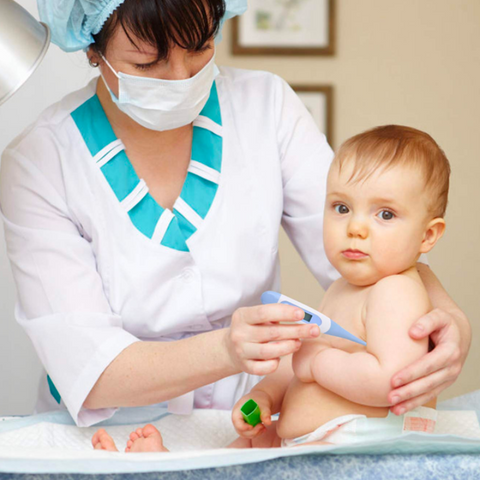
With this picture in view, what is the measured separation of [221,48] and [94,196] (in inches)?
75.7

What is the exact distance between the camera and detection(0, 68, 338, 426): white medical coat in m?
1.25

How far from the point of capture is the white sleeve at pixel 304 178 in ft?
4.78

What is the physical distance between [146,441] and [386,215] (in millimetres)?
515

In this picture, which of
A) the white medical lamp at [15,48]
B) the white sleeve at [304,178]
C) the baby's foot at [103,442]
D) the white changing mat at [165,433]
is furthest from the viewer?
the white sleeve at [304,178]

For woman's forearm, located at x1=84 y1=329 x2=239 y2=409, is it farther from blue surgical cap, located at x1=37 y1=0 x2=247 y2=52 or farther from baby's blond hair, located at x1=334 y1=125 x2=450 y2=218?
blue surgical cap, located at x1=37 y1=0 x2=247 y2=52

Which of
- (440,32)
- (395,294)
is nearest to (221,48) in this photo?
(440,32)

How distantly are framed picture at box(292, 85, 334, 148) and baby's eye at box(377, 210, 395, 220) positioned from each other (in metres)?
2.03

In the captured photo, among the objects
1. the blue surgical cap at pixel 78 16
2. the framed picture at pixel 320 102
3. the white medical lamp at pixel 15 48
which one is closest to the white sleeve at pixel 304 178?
the blue surgical cap at pixel 78 16

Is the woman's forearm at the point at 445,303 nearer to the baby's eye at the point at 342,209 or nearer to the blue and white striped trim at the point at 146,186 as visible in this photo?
the baby's eye at the point at 342,209

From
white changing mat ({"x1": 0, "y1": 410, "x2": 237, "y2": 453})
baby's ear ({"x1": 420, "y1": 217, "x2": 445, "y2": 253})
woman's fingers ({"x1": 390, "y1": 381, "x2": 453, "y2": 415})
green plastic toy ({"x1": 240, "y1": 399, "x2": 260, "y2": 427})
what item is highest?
baby's ear ({"x1": 420, "y1": 217, "x2": 445, "y2": 253})

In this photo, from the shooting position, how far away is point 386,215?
1.09m

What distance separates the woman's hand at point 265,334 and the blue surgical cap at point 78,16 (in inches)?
23.6

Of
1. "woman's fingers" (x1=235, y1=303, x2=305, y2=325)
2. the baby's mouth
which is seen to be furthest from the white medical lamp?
the baby's mouth

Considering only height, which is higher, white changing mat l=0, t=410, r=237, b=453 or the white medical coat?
the white medical coat
